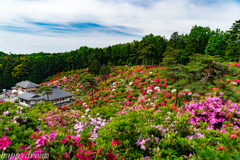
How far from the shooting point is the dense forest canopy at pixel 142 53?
85.4ft

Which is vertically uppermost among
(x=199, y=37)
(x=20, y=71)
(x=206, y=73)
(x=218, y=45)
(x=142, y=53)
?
(x=199, y=37)

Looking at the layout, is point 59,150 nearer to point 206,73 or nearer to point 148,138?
point 148,138

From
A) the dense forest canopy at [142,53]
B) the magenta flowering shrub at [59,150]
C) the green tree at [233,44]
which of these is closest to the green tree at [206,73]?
the magenta flowering shrub at [59,150]

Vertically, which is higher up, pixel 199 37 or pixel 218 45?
pixel 199 37

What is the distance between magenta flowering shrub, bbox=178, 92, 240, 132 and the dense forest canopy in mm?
22026

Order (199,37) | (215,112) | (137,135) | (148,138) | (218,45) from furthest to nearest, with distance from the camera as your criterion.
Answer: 1. (199,37)
2. (218,45)
3. (215,112)
4. (137,135)
5. (148,138)

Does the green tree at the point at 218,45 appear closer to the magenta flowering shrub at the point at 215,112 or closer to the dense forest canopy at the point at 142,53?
the dense forest canopy at the point at 142,53

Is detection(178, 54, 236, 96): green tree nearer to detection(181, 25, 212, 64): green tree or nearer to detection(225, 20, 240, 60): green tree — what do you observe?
detection(225, 20, 240, 60): green tree

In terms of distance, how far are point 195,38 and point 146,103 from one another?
84.6 feet

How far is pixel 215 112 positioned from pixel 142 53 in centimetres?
2918

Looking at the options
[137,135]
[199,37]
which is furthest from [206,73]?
[199,37]

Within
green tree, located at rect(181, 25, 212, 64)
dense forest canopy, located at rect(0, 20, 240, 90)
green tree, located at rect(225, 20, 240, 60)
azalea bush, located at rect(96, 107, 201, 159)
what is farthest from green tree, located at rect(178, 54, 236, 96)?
green tree, located at rect(181, 25, 212, 64)

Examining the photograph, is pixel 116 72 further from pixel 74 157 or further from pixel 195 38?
pixel 74 157

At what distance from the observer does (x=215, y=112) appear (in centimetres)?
463
